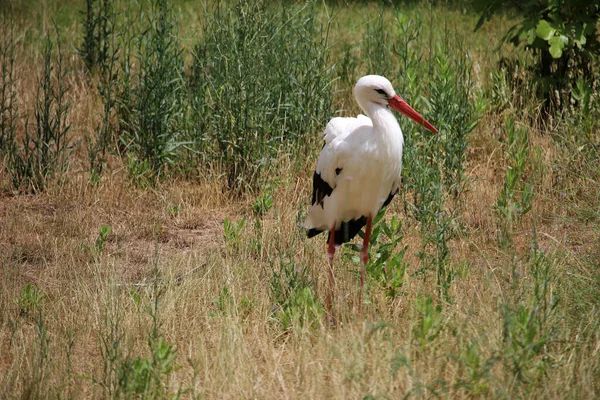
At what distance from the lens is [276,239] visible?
4777mm

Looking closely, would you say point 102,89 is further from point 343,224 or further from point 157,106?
point 343,224

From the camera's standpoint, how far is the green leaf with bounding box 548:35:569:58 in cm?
597

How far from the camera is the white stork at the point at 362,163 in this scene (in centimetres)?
427

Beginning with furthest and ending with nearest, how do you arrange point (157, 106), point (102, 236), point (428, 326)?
point (157, 106) → point (102, 236) → point (428, 326)

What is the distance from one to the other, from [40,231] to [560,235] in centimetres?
341

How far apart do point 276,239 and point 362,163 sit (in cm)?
79

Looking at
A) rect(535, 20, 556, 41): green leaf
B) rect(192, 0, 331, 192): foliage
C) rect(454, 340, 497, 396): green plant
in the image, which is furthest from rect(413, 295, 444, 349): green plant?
rect(535, 20, 556, 41): green leaf

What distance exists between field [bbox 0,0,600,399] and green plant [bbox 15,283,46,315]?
0.04 feet

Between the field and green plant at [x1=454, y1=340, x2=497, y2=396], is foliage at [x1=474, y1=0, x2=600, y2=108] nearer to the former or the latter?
the field

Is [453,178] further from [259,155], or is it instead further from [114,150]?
[114,150]

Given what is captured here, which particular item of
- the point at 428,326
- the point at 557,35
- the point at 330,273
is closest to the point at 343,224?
the point at 330,273

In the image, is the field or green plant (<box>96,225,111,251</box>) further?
green plant (<box>96,225,111,251</box>)

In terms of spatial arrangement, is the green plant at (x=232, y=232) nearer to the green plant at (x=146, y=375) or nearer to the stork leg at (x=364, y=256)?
the stork leg at (x=364, y=256)

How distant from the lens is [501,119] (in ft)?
22.1
